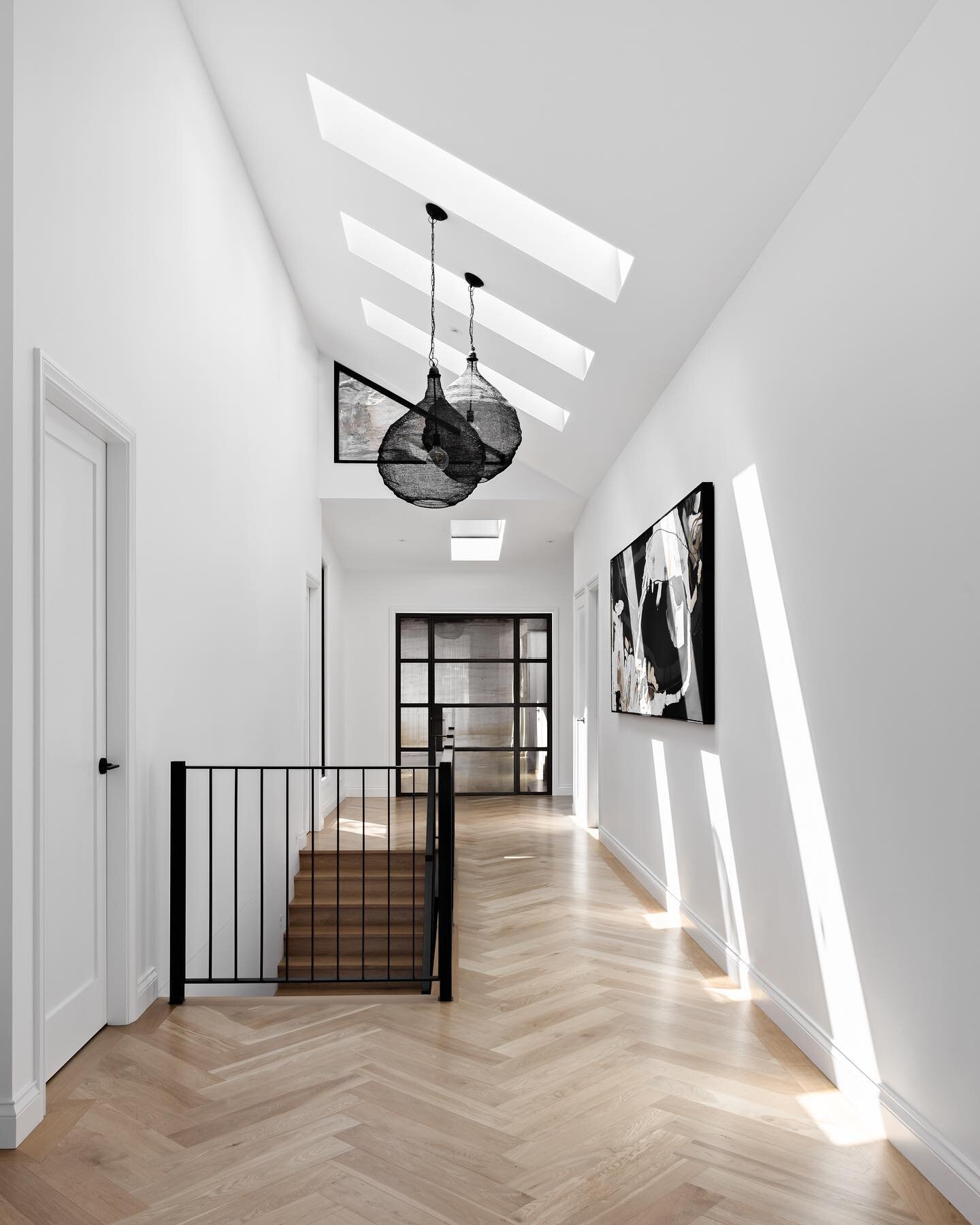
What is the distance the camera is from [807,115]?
2668 millimetres

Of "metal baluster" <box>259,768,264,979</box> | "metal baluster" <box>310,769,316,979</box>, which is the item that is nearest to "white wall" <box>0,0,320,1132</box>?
"metal baluster" <box>259,768,264,979</box>

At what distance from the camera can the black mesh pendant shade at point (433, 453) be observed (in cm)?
416

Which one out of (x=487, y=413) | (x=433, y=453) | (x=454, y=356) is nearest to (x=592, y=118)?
(x=487, y=413)

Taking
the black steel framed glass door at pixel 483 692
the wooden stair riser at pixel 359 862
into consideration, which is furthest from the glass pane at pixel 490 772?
the wooden stair riser at pixel 359 862

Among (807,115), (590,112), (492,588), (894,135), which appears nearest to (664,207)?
(590,112)

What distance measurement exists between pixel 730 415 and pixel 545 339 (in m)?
2.00

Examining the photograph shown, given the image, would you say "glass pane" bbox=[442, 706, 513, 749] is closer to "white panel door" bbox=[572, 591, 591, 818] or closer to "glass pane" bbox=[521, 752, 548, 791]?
"glass pane" bbox=[521, 752, 548, 791]

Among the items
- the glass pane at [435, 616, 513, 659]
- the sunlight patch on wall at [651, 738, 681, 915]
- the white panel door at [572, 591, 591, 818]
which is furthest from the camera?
the glass pane at [435, 616, 513, 659]

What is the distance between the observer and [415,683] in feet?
33.6

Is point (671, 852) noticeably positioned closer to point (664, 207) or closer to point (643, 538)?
point (643, 538)

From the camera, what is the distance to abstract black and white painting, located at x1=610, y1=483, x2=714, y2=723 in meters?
3.97

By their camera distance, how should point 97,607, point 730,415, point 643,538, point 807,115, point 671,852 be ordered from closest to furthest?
point 807,115 < point 97,607 < point 730,415 < point 671,852 < point 643,538

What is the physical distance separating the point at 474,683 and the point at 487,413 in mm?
6223

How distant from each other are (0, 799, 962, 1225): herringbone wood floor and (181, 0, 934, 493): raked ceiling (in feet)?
9.27
